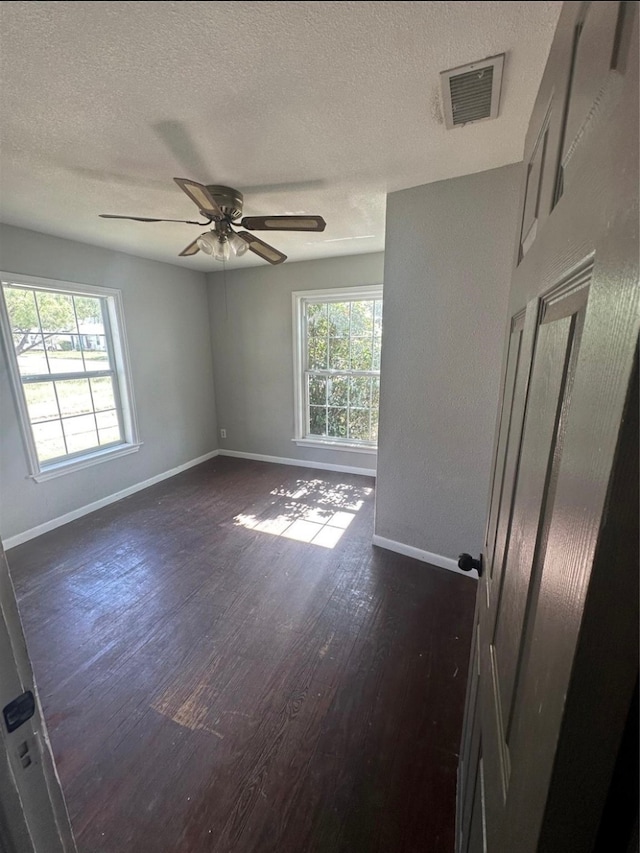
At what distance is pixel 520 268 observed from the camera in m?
0.80

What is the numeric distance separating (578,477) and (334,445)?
3979mm

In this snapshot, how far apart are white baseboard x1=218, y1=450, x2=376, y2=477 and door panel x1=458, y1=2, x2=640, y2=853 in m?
3.62

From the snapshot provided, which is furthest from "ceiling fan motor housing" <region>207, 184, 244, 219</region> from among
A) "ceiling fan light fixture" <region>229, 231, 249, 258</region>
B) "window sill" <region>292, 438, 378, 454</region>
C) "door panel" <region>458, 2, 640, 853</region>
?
"window sill" <region>292, 438, 378, 454</region>

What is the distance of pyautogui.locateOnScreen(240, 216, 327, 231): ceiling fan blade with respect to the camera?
184cm

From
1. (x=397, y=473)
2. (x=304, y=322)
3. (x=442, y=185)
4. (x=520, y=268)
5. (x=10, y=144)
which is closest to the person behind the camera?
(x=520, y=268)

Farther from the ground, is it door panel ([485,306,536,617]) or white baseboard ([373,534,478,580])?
door panel ([485,306,536,617])

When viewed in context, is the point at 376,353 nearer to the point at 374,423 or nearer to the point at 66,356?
the point at 374,423

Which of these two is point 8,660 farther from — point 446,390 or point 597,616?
point 446,390

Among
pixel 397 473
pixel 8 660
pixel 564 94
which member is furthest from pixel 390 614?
pixel 564 94

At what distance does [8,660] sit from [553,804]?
0.91m

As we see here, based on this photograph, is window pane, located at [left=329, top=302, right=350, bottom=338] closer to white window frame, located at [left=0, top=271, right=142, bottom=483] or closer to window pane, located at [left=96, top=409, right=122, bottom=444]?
white window frame, located at [left=0, top=271, right=142, bottom=483]

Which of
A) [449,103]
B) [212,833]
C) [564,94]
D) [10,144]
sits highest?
[10,144]

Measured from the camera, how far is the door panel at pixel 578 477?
29 cm

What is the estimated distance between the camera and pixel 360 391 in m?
4.10
